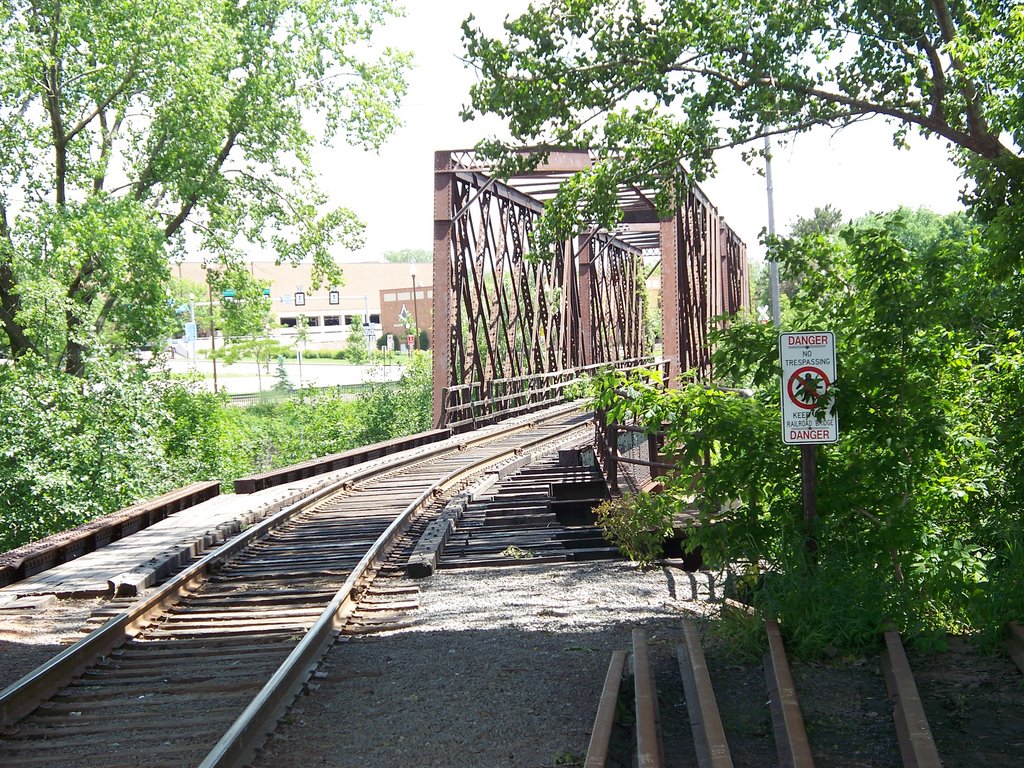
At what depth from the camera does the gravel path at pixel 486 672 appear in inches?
194

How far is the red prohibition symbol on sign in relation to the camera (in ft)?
20.3

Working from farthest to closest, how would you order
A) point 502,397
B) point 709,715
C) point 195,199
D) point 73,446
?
point 195,199 → point 502,397 → point 73,446 → point 709,715

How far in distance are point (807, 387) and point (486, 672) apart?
2528 millimetres

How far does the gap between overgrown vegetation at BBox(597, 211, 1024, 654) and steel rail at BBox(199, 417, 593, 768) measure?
2.43 meters

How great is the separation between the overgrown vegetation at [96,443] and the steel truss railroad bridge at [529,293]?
5921mm

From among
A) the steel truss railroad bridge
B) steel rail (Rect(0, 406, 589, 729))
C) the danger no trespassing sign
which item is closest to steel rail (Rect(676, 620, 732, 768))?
the danger no trespassing sign

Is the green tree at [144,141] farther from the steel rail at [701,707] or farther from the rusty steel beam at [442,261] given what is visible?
the steel rail at [701,707]

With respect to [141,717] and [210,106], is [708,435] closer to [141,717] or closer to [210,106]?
[141,717]

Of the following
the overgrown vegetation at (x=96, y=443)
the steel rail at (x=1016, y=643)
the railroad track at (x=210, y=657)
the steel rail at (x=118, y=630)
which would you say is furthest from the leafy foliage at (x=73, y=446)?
the steel rail at (x=1016, y=643)

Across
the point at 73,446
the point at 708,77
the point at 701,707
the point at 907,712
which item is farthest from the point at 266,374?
the point at 907,712

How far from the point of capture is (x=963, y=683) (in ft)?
Result: 17.2

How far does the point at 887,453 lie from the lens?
21.1 ft

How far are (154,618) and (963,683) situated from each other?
17.6 feet

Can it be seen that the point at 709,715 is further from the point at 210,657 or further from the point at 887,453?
the point at 210,657
